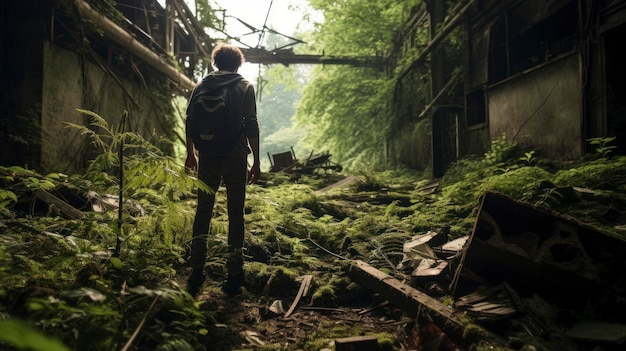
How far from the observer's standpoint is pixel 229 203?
3.38 meters

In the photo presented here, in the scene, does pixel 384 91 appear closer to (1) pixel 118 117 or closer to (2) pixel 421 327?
(1) pixel 118 117

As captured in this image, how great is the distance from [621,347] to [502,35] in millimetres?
8978

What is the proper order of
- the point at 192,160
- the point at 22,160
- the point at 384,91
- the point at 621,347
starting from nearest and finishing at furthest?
the point at 621,347
the point at 192,160
the point at 22,160
the point at 384,91

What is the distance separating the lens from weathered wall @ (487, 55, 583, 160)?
6332mm

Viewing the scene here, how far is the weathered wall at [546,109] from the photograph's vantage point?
20.8 feet

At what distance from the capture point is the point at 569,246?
2441 millimetres

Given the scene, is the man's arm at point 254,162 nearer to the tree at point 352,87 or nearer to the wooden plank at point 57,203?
the wooden plank at point 57,203

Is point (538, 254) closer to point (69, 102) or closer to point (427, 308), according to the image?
point (427, 308)

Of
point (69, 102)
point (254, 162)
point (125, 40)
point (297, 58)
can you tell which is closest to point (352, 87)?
point (297, 58)

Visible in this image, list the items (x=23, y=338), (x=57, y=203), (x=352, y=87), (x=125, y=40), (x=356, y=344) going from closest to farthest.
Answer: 1. (x=23, y=338)
2. (x=356, y=344)
3. (x=57, y=203)
4. (x=125, y=40)
5. (x=352, y=87)

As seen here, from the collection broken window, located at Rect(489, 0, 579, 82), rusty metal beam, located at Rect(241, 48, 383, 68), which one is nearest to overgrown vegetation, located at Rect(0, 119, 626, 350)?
broken window, located at Rect(489, 0, 579, 82)

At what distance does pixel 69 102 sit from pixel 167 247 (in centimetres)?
476

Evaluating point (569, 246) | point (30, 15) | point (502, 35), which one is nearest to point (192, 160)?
point (569, 246)

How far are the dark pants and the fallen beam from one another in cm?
119
